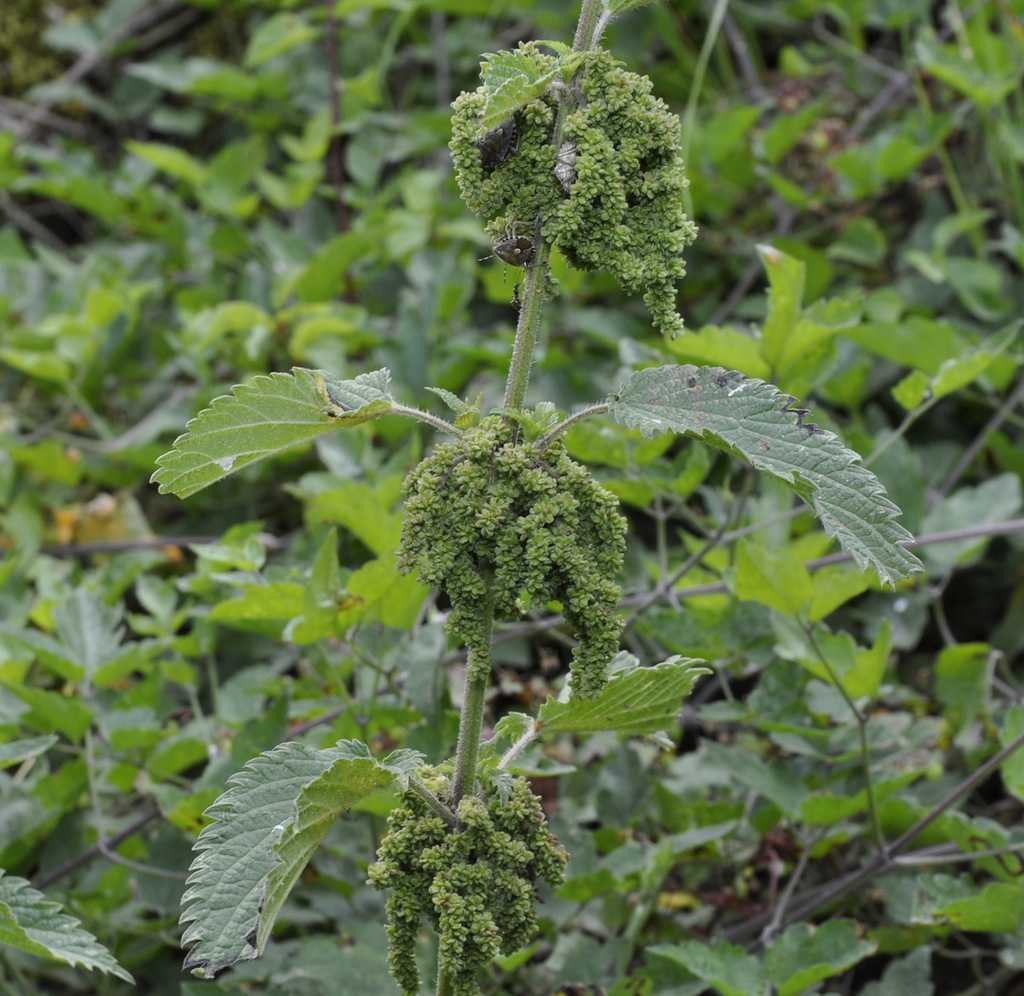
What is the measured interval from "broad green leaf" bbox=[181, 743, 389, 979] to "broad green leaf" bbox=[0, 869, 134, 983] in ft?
0.58

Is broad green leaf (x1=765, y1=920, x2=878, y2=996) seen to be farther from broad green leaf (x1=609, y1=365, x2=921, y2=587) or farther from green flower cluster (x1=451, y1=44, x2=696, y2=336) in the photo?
green flower cluster (x1=451, y1=44, x2=696, y2=336)

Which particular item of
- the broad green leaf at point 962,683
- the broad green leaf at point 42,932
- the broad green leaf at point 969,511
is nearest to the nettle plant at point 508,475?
the broad green leaf at point 42,932

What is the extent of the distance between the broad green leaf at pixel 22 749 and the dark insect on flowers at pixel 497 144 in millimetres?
1039

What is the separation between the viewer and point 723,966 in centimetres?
156

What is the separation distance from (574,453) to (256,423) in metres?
0.87

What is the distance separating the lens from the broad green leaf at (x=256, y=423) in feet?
3.79

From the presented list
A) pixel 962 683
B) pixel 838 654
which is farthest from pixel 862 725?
pixel 962 683

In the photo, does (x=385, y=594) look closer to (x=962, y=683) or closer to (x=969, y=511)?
(x=962, y=683)

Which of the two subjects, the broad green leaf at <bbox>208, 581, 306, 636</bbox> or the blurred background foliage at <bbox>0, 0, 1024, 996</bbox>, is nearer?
the broad green leaf at <bbox>208, 581, 306, 636</bbox>

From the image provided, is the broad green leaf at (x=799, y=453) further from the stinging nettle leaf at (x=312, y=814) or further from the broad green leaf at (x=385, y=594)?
the broad green leaf at (x=385, y=594)

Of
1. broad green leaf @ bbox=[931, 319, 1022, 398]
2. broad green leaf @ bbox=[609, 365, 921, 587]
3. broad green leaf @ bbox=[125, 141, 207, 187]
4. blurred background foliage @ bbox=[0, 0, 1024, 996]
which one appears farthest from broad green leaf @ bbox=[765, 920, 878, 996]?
broad green leaf @ bbox=[125, 141, 207, 187]

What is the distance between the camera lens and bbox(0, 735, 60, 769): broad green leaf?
1573mm

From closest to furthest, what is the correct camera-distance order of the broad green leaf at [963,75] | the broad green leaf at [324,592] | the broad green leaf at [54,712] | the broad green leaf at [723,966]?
the broad green leaf at [723,966] → the broad green leaf at [324,592] → the broad green leaf at [54,712] → the broad green leaf at [963,75]

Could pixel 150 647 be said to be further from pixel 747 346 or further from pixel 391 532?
pixel 747 346
